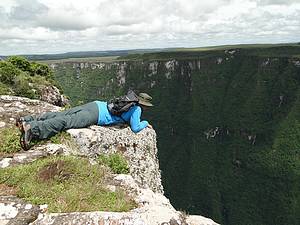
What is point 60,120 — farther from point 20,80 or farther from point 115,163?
point 20,80

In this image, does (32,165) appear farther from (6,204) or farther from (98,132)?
(98,132)

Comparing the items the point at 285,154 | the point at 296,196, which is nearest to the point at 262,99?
the point at 285,154

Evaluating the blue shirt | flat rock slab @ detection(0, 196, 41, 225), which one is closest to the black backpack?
the blue shirt

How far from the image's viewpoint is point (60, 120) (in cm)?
982

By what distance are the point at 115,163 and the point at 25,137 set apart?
210cm

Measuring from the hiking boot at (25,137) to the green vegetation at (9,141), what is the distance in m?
→ 0.29

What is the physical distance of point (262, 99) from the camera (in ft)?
608

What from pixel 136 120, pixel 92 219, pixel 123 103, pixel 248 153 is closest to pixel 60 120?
pixel 123 103

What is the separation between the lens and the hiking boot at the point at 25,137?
9.03 metres

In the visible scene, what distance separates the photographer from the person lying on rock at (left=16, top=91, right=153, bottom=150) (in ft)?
31.2

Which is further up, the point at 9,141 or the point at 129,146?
the point at 9,141

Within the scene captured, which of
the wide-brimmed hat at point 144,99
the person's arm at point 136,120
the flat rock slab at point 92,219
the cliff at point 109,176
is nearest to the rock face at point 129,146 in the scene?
the cliff at point 109,176

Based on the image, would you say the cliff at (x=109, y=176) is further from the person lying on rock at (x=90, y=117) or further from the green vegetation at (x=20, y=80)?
the green vegetation at (x=20, y=80)

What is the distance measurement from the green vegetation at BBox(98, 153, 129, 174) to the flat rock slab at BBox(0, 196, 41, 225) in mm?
2730
